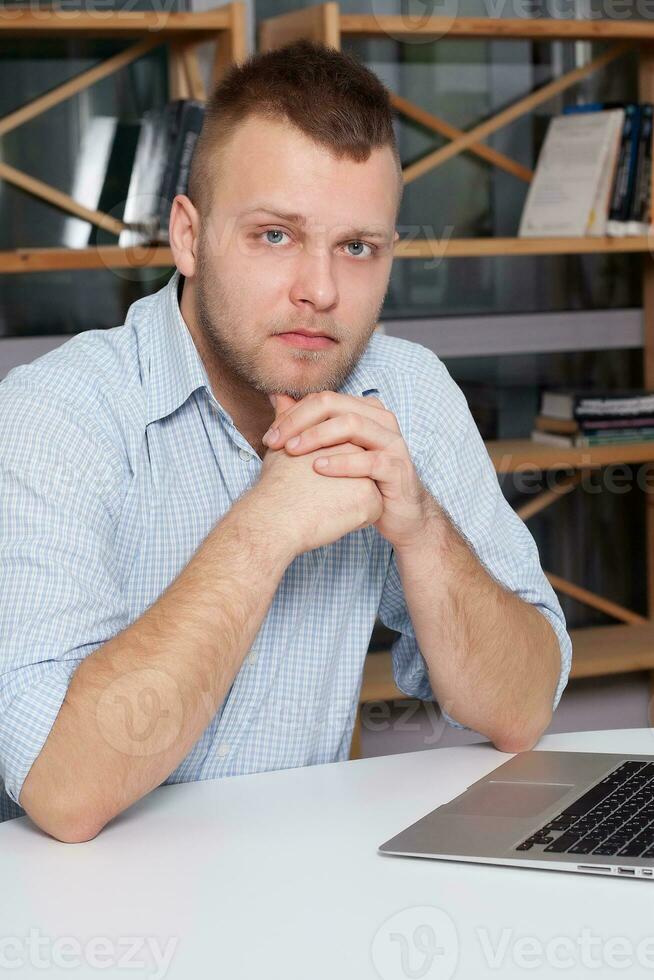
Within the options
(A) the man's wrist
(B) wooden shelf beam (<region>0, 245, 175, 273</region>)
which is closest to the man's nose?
(A) the man's wrist

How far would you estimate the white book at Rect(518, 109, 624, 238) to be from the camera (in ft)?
8.63

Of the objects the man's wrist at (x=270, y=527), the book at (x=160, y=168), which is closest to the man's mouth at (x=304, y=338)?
the man's wrist at (x=270, y=527)

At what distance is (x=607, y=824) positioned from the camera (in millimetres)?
991

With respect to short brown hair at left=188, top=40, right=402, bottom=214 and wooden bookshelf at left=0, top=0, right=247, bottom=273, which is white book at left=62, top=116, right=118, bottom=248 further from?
short brown hair at left=188, top=40, right=402, bottom=214

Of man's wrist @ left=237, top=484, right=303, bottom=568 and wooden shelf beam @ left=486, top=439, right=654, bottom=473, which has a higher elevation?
man's wrist @ left=237, top=484, right=303, bottom=568

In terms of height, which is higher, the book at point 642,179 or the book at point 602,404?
the book at point 642,179

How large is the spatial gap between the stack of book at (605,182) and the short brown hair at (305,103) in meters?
1.33

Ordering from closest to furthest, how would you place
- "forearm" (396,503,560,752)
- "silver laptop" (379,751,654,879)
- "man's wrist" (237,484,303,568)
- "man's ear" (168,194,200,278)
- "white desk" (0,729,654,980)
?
"white desk" (0,729,654,980) → "silver laptop" (379,751,654,879) → "man's wrist" (237,484,303,568) → "forearm" (396,503,560,752) → "man's ear" (168,194,200,278)

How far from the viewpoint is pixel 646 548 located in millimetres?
3178

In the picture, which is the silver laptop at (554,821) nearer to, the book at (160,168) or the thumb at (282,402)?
the thumb at (282,402)

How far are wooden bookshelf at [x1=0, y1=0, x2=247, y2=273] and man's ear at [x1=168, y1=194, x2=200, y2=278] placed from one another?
34.2 inches

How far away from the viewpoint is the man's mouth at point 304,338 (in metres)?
1.31

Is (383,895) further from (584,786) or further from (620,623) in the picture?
(620,623)

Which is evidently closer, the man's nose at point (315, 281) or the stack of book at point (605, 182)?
the man's nose at point (315, 281)
